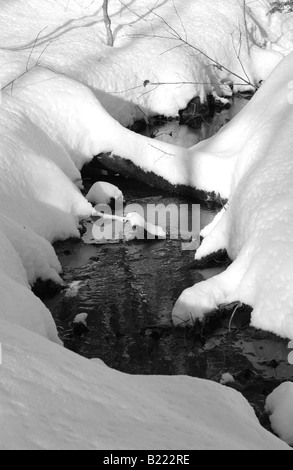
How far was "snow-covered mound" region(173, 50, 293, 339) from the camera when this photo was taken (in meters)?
6.74

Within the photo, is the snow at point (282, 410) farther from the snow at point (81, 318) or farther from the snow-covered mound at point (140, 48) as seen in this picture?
the snow-covered mound at point (140, 48)

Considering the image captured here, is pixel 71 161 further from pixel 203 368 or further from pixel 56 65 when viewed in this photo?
pixel 203 368

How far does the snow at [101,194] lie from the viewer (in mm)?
10586

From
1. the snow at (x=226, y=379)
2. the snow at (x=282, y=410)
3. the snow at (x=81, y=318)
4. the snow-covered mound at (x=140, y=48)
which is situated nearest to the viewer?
the snow at (x=282, y=410)

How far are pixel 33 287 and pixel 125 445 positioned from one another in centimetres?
488

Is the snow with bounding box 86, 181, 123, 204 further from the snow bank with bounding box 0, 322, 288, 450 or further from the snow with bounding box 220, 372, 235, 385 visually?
the snow bank with bounding box 0, 322, 288, 450

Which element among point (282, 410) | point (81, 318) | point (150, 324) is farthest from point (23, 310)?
point (282, 410)

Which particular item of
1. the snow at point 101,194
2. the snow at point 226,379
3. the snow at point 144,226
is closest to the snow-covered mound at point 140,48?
the snow at point 101,194

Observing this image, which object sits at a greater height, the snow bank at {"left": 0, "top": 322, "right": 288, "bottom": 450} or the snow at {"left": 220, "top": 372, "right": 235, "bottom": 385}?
the snow bank at {"left": 0, "top": 322, "right": 288, "bottom": 450}

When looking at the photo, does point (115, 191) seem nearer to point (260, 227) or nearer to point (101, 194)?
point (101, 194)

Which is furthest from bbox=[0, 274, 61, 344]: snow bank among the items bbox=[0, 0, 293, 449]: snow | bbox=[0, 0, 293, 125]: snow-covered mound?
bbox=[0, 0, 293, 125]: snow-covered mound

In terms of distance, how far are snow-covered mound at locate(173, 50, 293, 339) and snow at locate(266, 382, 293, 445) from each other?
1126 mm

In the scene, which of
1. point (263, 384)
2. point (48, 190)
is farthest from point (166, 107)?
point (263, 384)

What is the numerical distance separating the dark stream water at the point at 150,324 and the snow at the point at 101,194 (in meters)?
1.19
